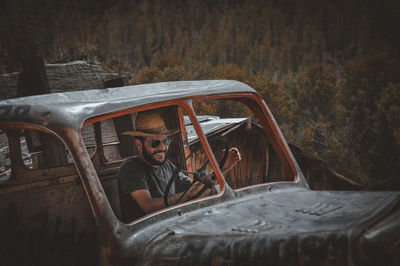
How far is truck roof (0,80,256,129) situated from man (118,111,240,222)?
41 centimetres

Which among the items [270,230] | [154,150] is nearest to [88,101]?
[154,150]

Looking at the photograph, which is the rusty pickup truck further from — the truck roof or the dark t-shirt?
the dark t-shirt

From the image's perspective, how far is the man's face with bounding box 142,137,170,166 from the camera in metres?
3.06

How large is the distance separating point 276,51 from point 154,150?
3456 centimetres

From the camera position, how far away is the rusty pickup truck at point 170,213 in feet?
5.05

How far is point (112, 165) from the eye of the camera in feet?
12.7

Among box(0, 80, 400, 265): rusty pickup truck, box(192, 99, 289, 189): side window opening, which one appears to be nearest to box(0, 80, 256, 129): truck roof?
box(0, 80, 400, 265): rusty pickup truck

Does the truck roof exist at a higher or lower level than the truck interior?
higher

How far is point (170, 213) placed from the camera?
2207mm

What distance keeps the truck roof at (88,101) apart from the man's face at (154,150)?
0.47 m

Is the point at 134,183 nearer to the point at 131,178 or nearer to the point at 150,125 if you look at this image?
the point at 131,178

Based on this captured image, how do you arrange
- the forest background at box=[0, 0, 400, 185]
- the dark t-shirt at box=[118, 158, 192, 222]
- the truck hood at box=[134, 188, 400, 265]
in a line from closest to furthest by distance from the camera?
the truck hood at box=[134, 188, 400, 265]
the dark t-shirt at box=[118, 158, 192, 222]
the forest background at box=[0, 0, 400, 185]

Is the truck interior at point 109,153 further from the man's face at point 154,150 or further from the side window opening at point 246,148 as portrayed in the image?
the man's face at point 154,150

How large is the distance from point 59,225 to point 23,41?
610 inches
